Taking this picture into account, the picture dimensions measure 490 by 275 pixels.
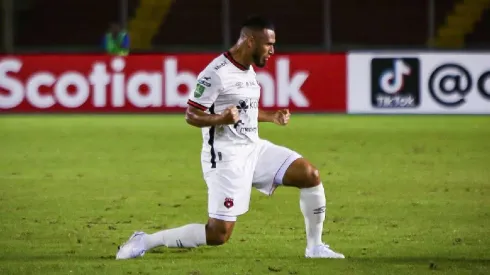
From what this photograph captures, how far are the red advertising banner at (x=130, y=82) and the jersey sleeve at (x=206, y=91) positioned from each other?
1511 centimetres

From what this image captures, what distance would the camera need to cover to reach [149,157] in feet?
53.3

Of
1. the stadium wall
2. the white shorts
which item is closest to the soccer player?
the white shorts

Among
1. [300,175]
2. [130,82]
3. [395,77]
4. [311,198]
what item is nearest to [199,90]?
[300,175]

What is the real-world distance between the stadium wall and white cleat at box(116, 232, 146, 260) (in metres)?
14.6

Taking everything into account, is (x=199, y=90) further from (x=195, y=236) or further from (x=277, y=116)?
(x=195, y=236)

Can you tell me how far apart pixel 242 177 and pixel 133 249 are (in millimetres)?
909

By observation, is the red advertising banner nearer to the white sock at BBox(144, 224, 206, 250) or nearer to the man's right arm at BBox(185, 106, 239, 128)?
the white sock at BBox(144, 224, 206, 250)

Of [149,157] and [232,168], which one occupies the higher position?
[232,168]

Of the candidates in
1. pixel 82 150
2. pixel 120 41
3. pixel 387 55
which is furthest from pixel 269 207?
pixel 120 41

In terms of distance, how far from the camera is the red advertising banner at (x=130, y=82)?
76.2 ft

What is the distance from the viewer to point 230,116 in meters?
7.74

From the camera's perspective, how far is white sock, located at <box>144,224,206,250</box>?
810cm

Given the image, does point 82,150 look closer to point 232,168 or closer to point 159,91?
point 159,91

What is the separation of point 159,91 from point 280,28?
297 inches
